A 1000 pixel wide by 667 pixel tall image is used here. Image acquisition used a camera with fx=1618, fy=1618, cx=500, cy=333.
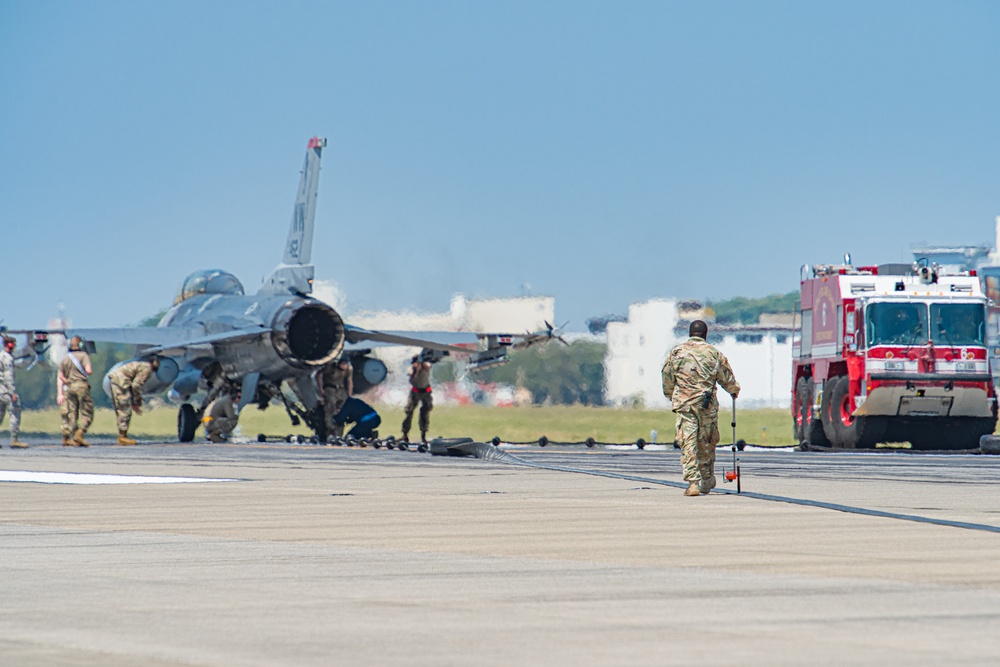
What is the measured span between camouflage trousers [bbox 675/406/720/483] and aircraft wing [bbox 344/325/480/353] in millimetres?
22742

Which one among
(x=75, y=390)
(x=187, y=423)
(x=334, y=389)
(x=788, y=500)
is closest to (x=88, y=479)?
(x=788, y=500)

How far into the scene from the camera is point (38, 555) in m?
11.4

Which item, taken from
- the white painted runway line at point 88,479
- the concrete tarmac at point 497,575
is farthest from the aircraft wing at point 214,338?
the concrete tarmac at point 497,575

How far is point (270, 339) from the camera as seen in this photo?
3791 cm

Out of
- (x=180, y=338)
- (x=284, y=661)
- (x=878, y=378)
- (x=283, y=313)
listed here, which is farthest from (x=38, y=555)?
(x=180, y=338)

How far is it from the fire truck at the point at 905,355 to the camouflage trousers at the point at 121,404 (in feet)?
52.9

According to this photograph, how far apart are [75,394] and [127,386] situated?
3.15 metres

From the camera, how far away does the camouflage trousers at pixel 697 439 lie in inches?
661

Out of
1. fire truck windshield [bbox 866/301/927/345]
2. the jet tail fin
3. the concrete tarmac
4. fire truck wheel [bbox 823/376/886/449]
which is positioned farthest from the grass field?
the concrete tarmac

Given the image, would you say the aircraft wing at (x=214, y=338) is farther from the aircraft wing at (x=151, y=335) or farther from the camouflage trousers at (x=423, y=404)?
the camouflage trousers at (x=423, y=404)

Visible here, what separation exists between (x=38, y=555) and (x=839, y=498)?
857 cm

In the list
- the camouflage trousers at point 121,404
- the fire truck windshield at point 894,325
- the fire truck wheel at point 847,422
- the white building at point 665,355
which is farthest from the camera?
the white building at point 665,355

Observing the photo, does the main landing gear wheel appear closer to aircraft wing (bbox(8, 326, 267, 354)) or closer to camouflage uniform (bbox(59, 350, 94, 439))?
aircraft wing (bbox(8, 326, 267, 354))

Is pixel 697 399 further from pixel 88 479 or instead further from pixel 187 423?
pixel 187 423
